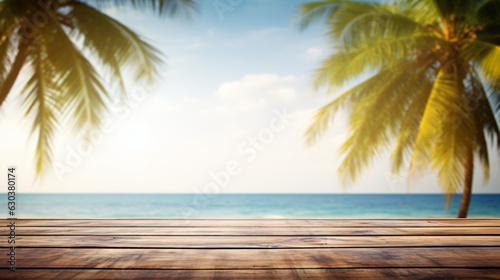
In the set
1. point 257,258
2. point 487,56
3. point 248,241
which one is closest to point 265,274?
point 257,258

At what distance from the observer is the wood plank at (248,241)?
1.26m

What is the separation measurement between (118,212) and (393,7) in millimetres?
20264

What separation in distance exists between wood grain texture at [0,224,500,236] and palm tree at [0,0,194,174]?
8.87 feet

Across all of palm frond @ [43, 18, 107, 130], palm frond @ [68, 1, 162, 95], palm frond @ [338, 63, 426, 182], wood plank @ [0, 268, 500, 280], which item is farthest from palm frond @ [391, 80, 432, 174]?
palm frond @ [43, 18, 107, 130]

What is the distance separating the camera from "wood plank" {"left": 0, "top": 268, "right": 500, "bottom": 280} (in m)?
0.90

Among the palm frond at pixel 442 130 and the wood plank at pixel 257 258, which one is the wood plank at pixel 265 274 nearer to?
the wood plank at pixel 257 258

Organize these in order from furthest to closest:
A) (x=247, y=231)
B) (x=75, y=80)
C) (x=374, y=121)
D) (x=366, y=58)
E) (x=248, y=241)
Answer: (x=374, y=121) < (x=366, y=58) < (x=75, y=80) < (x=247, y=231) < (x=248, y=241)

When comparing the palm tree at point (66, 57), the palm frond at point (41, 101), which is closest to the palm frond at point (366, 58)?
the palm tree at point (66, 57)

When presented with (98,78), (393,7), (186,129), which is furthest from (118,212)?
(393,7)

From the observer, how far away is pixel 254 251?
1171 mm

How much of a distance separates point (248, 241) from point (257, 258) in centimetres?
25

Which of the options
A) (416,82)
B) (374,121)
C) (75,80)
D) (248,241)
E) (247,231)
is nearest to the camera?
(248,241)

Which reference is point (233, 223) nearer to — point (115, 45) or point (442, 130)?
point (115, 45)

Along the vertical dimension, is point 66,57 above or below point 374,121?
above
